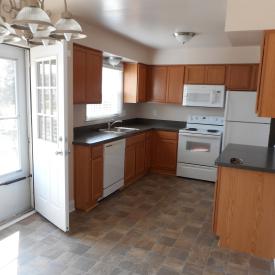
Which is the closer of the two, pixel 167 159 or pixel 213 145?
pixel 213 145

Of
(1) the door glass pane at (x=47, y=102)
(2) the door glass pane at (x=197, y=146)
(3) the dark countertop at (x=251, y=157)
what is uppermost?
(1) the door glass pane at (x=47, y=102)

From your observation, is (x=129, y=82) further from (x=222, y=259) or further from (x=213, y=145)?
(x=222, y=259)

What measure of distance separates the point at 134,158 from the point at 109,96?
125 cm

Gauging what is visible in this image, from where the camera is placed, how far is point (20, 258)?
247 cm

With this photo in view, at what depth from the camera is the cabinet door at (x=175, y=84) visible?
5.24 m

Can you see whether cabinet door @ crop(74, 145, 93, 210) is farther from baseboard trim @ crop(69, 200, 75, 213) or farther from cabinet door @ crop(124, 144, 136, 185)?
cabinet door @ crop(124, 144, 136, 185)

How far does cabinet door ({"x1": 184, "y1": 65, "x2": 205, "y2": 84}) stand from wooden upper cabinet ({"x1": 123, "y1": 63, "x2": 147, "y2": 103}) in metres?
0.87

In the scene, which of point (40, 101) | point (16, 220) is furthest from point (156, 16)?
point (16, 220)

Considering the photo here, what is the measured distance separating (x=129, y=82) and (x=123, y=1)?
2.59m

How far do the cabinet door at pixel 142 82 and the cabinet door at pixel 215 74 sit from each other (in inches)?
47.5

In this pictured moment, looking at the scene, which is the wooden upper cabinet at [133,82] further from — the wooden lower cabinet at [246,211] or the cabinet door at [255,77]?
the wooden lower cabinet at [246,211]

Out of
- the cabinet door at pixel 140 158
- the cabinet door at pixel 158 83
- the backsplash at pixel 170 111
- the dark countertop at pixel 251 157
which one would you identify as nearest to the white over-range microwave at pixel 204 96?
the backsplash at pixel 170 111

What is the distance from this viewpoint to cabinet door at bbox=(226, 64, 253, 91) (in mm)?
4703

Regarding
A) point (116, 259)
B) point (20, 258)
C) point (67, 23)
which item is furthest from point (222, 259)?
point (67, 23)
